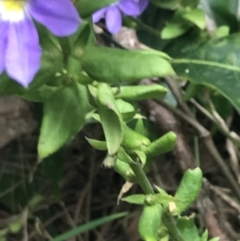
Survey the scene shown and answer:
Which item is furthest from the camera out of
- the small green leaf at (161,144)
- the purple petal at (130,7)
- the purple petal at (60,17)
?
the purple petal at (130,7)

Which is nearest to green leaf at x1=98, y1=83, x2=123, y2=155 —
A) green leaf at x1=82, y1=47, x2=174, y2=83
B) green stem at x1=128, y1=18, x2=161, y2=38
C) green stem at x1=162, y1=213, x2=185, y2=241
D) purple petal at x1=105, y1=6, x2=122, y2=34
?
green leaf at x1=82, y1=47, x2=174, y2=83

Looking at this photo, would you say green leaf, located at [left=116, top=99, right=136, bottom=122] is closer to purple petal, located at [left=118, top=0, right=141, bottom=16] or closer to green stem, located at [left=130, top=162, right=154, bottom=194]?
green stem, located at [left=130, top=162, right=154, bottom=194]

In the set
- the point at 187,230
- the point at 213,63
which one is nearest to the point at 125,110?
the point at 187,230

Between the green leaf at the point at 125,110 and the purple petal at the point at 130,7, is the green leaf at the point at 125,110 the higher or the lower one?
the higher one

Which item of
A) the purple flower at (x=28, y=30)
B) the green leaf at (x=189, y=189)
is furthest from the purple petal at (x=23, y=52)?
the green leaf at (x=189, y=189)

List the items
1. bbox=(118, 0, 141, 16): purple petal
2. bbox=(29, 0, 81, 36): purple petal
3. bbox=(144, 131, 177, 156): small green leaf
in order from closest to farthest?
bbox=(29, 0, 81, 36): purple petal < bbox=(144, 131, 177, 156): small green leaf < bbox=(118, 0, 141, 16): purple petal

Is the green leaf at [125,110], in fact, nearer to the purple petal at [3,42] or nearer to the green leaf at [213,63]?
the purple petal at [3,42]

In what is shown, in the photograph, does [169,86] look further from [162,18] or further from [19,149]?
[19,149]

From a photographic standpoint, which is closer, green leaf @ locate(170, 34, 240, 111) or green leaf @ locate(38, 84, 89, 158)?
green leaf @ locate(38, 84, 89, 158)
